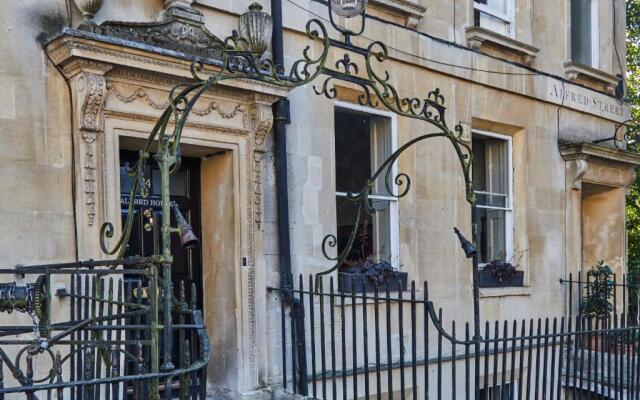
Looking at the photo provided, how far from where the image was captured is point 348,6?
439 centimetres

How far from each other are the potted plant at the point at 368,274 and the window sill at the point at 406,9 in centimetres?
240

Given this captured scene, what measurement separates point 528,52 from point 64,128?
6640 mm

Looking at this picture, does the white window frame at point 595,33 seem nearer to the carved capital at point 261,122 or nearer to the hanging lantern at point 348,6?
the carved capital at point 261,122

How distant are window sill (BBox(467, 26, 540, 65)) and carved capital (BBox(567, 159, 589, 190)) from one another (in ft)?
5.36

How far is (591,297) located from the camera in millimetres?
9727

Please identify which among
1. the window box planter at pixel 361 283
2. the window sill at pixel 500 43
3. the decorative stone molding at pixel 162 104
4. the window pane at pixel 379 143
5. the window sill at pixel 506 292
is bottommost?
the window sill at pixel 506 292

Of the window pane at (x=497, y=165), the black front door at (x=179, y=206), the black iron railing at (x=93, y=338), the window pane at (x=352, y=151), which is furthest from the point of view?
the window pane at (x=497, y=165)

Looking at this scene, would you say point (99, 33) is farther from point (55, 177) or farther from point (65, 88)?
point (55, 177)

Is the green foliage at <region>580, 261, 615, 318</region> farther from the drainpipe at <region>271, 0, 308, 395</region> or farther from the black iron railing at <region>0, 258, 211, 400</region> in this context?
the black iron railing at <region>0, 258, 211, 400</region>

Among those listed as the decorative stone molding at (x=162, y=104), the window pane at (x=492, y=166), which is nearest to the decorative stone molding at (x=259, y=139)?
the decorative stone molding at (x=162, y=104)

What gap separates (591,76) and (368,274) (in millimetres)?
5922

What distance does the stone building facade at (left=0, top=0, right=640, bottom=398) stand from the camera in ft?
16.4

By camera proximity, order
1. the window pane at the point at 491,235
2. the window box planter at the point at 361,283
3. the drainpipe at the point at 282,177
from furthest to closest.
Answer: the window pane at the point at 491,235 → the window box planter at the point at 361,283 → the drainpipe at the point at 282,177

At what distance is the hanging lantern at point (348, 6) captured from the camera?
14.4ft
